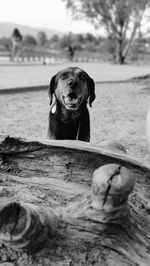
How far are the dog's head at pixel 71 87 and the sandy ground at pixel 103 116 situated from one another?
2077 mm

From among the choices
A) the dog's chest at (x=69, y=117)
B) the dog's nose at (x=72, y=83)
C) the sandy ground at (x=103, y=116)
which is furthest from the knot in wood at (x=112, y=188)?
the sandy ground at (x=103, y=116)

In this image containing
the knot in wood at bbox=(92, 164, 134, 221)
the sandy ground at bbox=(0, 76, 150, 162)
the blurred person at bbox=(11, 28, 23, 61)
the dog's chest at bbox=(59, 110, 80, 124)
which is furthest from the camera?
the blurred person at bbox=(11, 28, 23, 61)

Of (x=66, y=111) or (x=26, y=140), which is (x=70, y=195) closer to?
(x=26, y=140)

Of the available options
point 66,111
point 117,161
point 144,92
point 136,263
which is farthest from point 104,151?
point 144,92

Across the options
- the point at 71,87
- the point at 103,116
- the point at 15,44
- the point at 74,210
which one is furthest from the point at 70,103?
the point at 15,44

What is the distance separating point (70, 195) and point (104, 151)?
1.12ft

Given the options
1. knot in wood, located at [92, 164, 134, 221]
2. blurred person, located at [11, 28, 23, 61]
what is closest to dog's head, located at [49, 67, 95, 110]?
knot in wood, located at [92, 164, 134, 221]

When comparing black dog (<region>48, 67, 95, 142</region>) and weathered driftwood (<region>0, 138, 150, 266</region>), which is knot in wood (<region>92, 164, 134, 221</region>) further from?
black dog (<region>48, 67, 95, 142</region>)

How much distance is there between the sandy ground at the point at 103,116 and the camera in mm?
6359

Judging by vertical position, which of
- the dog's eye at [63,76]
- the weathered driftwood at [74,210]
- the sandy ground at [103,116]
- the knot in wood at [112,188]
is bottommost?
the sandy ground at [103,116]

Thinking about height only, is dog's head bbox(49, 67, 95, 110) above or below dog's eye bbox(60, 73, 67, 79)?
below

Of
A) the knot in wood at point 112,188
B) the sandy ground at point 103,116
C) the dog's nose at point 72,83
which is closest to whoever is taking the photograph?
the knot in wood at point 112,188

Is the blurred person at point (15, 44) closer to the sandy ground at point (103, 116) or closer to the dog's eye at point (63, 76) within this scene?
the sandy ground at point (103, 116)

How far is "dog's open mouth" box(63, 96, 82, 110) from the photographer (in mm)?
3127
